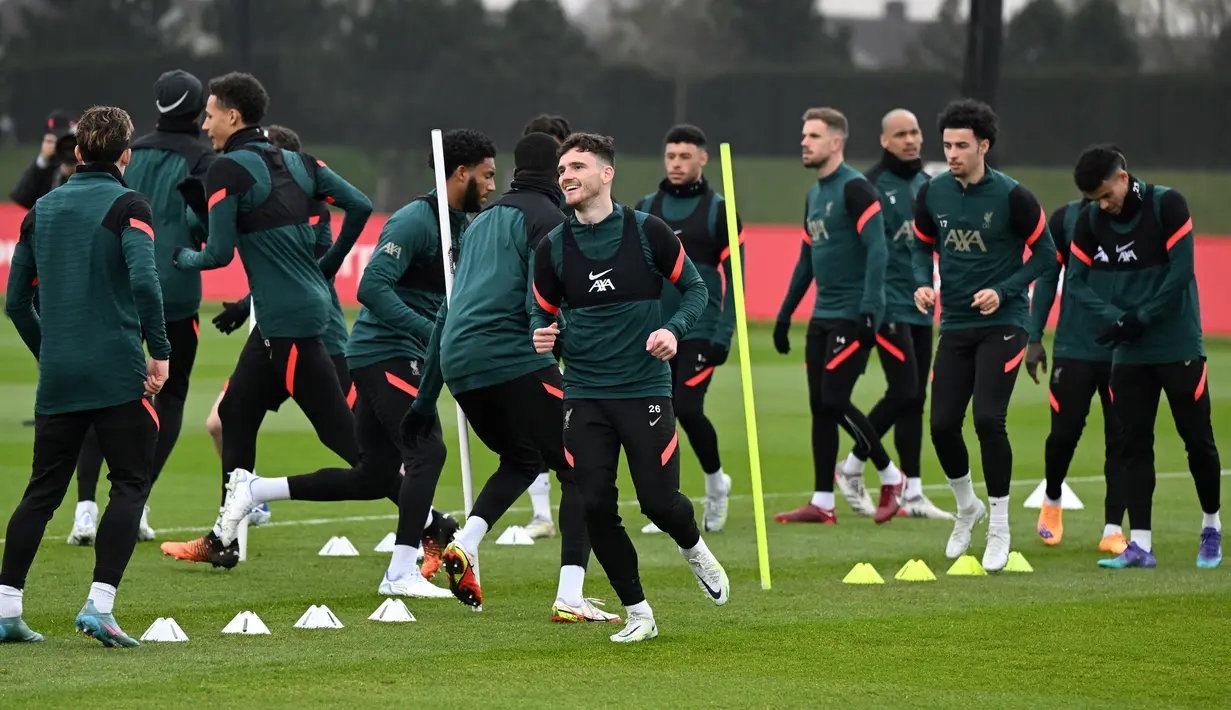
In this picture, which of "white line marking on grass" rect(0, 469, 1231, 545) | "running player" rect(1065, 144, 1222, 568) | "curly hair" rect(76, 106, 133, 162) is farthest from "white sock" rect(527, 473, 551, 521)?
"curly hair" rect(76, 106, 133, 162)

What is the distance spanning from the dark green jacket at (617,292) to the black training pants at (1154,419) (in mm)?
3424

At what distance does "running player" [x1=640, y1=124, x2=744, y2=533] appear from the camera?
10.9 m

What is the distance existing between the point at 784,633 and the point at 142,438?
8.58 ft

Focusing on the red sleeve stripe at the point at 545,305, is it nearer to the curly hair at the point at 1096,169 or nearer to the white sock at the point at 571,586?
the white sock at the point at 571,586

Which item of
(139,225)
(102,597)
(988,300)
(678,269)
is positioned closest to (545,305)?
(678,269)

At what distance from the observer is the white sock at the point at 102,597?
7.12m

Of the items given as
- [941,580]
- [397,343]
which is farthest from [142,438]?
[941,580]

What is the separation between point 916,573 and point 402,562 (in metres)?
2.48

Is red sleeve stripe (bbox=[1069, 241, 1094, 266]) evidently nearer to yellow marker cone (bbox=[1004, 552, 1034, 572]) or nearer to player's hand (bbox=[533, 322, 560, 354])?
yellow marker cone (bbox=[1004, 552, 1034, 572])

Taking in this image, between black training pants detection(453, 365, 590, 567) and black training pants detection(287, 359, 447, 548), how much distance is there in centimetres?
47

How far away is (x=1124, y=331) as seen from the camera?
9.55 metres

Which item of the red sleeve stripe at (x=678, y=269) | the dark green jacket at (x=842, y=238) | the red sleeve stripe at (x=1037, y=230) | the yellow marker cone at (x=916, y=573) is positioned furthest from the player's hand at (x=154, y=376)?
the dark green jacket at (x=842, y=238)

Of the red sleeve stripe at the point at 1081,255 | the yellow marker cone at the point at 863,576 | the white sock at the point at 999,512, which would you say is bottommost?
the yellow marker cone at the point at 863,576

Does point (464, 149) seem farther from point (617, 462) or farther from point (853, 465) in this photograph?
point (853, 465)
